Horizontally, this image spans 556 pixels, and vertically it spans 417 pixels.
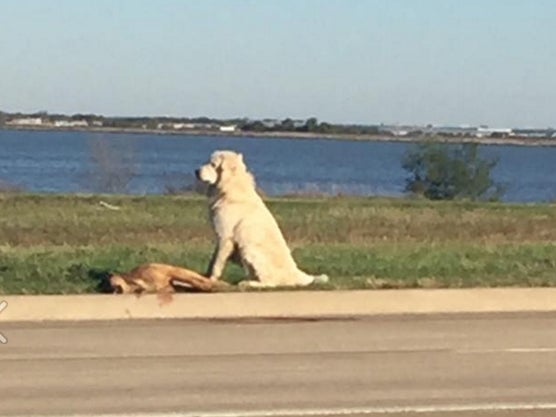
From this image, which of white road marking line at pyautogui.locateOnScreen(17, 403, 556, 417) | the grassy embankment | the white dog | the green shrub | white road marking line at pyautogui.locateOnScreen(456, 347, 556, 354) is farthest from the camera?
the green shrub

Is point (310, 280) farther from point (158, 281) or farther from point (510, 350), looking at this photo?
point (510, 350)

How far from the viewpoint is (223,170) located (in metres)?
14.9

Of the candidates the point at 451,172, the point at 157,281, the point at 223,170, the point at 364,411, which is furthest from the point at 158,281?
the point at 451,172

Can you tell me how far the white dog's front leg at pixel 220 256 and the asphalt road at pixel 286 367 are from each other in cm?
146

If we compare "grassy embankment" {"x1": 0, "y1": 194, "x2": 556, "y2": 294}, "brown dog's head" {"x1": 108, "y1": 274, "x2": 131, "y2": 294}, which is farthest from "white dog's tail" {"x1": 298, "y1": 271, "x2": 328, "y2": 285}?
"brown dog's head" {"x1": 108, "y1": 274, "x2": 131, "y2": 294}

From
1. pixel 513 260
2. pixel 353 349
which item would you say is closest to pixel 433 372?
pixel 353 349

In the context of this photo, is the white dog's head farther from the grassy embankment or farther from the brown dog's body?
the grassy embankment

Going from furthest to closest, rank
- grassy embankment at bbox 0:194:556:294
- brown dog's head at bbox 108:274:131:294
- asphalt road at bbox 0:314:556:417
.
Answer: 1. grassy embankment at bbox 0:194:556:294
2. brown dog's head at bbox 108:274:131:294
3. asphalt road at bbox 0:314:556:417

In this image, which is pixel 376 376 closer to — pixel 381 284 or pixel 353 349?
pixel 353 349

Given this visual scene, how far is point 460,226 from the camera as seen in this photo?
26688 millimetres

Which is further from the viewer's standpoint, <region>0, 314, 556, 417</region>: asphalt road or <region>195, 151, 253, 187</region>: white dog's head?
<region>195, 151, 253, 187</region>: white dog's head

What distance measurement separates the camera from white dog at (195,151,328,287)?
14867mm

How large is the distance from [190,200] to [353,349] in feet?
76.6

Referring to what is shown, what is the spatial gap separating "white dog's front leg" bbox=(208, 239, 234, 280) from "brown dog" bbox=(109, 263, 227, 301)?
442 millimetres
